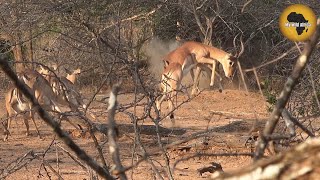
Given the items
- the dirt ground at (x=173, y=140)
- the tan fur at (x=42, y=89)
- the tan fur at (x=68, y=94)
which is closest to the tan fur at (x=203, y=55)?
the dirt ground at (x=173, y=140)

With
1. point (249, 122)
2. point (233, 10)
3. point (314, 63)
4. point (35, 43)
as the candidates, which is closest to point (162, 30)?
point (233, 10)

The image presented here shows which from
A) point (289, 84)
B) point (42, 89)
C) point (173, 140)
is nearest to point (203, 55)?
point (42, 89)

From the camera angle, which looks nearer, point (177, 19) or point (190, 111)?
point (190, 111)

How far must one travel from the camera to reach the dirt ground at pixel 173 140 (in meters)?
8.35

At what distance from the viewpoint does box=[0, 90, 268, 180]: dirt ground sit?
27.4 ft

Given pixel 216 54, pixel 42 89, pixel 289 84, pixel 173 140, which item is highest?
pixel 216 54

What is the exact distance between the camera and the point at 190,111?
16125 mm

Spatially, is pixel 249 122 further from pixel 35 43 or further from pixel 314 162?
pixel 314 162

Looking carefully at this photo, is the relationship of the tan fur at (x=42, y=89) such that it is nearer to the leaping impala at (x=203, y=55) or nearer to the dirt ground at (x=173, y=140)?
the dirt ground at (x=173, y=140)

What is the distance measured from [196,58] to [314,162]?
1468 cm

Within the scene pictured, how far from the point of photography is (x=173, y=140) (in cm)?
1024

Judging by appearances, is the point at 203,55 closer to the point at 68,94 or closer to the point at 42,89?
the point at 42,89

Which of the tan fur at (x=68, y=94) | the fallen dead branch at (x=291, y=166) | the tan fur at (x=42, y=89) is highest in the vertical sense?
the tan fur at (x=42, y=89)

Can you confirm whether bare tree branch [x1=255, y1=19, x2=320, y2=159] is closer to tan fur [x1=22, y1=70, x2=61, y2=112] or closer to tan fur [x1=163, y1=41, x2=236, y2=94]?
tan fur [x1=22, y1=70, x2=61, y2=112]
